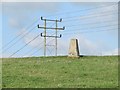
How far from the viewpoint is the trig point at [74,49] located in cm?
2983

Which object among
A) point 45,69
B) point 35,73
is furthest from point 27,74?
point 45,69

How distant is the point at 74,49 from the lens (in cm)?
2991

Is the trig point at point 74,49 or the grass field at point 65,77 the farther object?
the trig point at point 74,49

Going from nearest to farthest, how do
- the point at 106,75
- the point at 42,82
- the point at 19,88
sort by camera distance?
1. the point at 19,88
2. the point at 42,82
3. the point at 106,75

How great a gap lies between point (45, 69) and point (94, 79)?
4845 mm

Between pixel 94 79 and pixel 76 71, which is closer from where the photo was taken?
pixel 94 79

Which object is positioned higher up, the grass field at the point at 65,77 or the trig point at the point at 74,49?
the trig point at the point at 74,49

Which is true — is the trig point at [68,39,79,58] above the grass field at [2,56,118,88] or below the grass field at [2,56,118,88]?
above

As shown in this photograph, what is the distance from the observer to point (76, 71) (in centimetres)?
2031

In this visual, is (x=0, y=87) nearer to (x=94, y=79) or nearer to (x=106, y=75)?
(x=94, y=79)

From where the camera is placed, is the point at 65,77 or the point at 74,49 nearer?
the point at 65,77

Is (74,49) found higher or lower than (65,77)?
higher

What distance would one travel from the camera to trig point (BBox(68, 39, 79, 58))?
2983 centimetres

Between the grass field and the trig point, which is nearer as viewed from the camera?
the grass field
